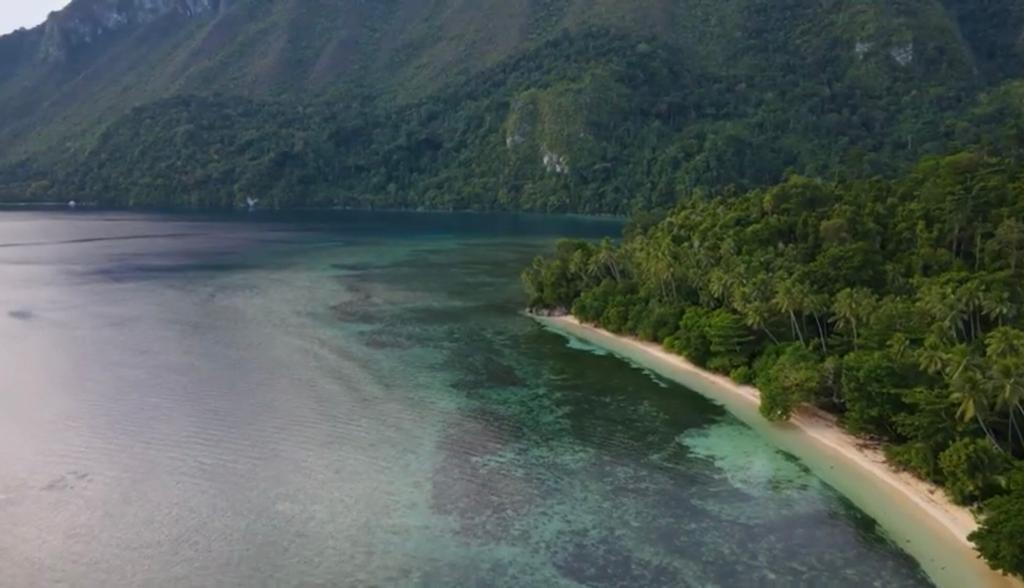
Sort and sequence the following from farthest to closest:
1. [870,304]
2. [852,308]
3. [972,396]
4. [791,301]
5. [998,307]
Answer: [791,301]
[870,304]
[852,308]
[998,307]
[972,396]

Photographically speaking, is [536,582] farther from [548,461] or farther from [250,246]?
[250,246]

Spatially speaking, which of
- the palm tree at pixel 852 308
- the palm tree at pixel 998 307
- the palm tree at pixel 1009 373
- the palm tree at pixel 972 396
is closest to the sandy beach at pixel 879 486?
the palm tree at pixel 972 396

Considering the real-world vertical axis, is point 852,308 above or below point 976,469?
above

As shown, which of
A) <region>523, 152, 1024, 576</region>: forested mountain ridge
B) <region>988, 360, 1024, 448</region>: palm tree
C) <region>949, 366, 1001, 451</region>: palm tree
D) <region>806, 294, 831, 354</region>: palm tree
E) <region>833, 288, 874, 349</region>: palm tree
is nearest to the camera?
<region>988, 360, 1024, 448</region>: palm tree

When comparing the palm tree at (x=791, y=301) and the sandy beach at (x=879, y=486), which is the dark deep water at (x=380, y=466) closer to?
the sandy beach at (x=879, y=486)

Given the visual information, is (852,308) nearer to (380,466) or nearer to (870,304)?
(870,304)

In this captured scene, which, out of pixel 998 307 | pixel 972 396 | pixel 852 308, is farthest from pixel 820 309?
pixel 972 396

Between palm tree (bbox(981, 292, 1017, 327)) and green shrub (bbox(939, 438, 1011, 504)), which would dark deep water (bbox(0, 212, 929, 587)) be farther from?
palm tree (bbox(981, 292, 1017, 327))

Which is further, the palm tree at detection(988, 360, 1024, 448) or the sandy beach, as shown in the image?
the palm tree at detection(988, 360, 1024, 448)

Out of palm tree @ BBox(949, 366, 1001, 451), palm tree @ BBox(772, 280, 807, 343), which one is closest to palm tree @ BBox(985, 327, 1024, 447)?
palm tree @ BBox(949, 366, 1001, 451)
